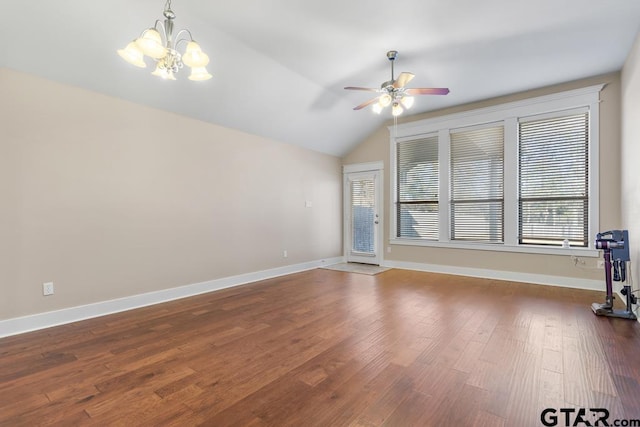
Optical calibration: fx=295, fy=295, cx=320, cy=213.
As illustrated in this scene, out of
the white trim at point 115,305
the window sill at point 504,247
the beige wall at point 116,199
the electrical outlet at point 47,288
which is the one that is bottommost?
the white trim at point 115,305

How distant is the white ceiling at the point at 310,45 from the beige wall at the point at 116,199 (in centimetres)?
34

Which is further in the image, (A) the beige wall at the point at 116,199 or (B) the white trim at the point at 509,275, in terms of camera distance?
(B) the white trim at the point at 509,275

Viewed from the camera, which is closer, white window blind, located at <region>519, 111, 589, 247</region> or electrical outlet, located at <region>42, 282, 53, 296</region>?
electrical outlet, located at <region>42, 282, 53, 296</region>

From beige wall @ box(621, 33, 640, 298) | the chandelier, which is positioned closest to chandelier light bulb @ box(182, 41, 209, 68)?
the chandelier

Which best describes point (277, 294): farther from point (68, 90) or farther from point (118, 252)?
point (68, 90)

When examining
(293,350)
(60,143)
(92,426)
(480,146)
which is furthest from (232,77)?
(480,146)

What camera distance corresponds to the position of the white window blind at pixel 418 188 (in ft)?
19.0

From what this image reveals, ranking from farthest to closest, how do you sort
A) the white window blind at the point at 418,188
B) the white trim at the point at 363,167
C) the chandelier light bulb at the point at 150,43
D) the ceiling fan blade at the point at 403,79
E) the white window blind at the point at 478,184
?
the white trim at the point at 363,167 → the white window blind at the point at 418,188 → the white window blind at the point at 478,184 → the ceiling fan blade at the point at 403,79 → the chandelier light bulb at the point at 150,43

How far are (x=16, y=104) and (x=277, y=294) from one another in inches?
138

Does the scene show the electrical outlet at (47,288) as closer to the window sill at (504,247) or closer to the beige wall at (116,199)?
the beige wall at (116,199)

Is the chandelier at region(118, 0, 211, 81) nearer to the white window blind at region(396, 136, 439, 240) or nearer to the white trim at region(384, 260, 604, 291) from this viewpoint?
the white window blind at region(396, 136, 439, 240)

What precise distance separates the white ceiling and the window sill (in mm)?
2558

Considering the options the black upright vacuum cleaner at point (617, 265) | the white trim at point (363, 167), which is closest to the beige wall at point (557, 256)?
the white trim at point (363, 167)

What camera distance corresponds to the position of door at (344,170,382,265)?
257 inches
